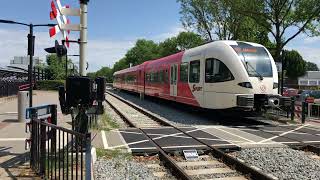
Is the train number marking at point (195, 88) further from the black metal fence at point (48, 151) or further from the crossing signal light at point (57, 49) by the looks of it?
the black metal fence at point (48, 151)

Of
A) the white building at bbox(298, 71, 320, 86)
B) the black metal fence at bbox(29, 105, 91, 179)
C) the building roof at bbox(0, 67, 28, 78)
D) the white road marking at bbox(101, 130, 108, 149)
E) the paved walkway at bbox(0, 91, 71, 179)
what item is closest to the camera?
the black metal fence at bbox(29, 105, 91, 179)

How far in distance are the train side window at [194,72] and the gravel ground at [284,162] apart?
27.9ft

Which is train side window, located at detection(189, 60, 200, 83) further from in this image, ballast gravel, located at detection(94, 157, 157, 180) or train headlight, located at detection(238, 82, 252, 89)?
ballast gravel, located at detection(94, 157, 157, 180)

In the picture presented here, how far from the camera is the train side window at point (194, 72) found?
1900 cm

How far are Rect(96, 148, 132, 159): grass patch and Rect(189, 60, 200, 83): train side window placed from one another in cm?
917

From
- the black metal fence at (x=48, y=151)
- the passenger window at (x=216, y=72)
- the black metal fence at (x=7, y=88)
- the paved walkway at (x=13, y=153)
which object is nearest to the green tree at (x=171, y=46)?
the black metal fence at (x=7, y=88)

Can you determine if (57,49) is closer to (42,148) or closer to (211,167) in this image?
(42,148)

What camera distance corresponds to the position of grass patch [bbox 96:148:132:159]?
9.84 metres

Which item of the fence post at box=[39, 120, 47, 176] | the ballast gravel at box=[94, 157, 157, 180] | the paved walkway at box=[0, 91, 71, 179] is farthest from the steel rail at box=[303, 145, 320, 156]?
the paved walkway at box=[0, 91, 71, 179]

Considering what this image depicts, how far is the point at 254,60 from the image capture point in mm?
16906

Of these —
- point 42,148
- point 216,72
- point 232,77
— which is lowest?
point 42,148

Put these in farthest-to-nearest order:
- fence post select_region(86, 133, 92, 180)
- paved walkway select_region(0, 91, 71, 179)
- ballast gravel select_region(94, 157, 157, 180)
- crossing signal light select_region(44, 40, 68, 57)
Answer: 1. crossing signal light select_region(44, 40, 68, 57)
2. ballast gravel select_region(94, 157, 157, 180)
3. paved walkway select_region(0, 91, 71, 179)
4. fence post select_region(86, 133, 92, 180)

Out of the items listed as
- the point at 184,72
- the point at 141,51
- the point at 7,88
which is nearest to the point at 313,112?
the point at 184,72

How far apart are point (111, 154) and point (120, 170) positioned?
4.25 ft
